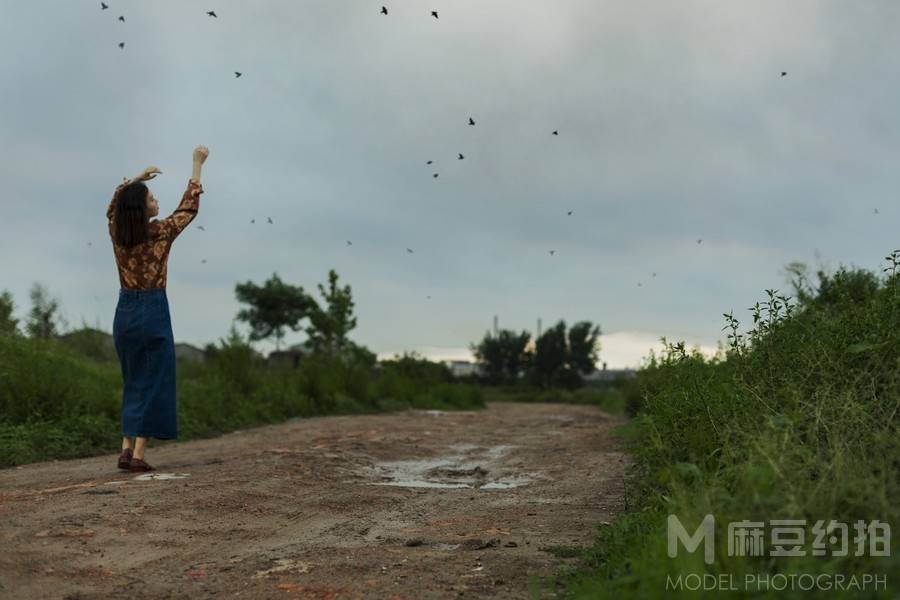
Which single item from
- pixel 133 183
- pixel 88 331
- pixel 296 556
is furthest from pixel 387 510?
pixel 88 331

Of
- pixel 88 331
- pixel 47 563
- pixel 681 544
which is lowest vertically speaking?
pixel 47 563

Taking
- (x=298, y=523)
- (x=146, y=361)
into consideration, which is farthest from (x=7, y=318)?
(x=298, y=523)

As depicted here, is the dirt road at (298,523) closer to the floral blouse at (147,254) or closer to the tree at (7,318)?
the floral blouse at (147,254)

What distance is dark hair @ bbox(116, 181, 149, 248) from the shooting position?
657 cm

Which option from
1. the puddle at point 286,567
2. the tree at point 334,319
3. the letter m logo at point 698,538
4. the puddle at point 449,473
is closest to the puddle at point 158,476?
the puddle at point 449,473

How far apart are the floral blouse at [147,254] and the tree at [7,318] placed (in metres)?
6.14

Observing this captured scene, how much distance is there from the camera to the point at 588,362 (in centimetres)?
6406

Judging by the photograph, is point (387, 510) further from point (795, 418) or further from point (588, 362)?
point (588, 362)

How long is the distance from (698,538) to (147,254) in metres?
5.21

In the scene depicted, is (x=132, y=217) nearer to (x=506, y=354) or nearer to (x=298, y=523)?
(x=298, y=523)

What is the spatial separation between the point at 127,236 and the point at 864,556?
18.5 feet

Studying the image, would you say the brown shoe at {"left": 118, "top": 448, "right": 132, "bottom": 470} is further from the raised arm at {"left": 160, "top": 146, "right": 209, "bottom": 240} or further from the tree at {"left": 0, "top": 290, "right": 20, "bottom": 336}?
the tree at {"left": 0, "top": 290, "right": 20, "bottom": 336}

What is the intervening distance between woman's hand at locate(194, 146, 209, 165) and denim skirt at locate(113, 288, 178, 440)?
3.72 ft

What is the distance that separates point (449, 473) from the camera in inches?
275
